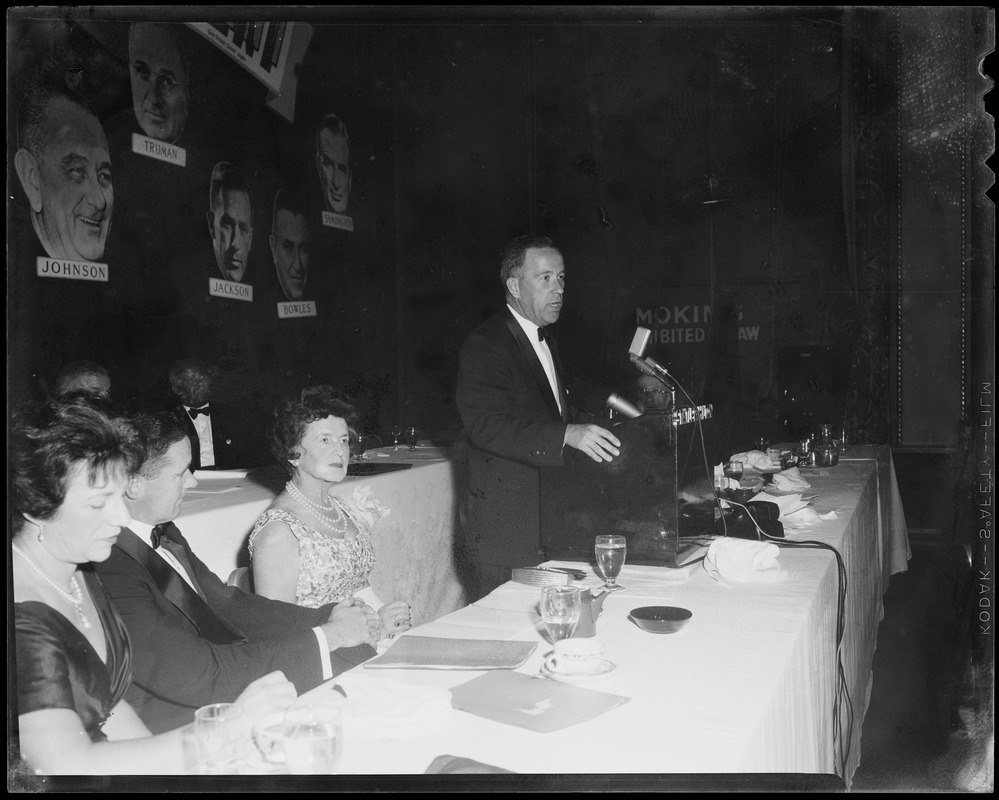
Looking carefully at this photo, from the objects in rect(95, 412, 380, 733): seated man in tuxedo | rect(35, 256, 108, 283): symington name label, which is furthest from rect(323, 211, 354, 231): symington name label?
rect(95, 412, 380, 733): seated man in tuxedo

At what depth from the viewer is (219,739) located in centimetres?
90

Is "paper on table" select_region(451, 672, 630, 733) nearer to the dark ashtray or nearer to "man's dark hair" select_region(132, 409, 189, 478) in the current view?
"man's dark hair" select_region(132, 409, 189, 478)

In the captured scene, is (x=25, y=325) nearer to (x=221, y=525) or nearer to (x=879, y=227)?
(x=221, y=525)

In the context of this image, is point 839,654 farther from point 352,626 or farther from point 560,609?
point 352,626

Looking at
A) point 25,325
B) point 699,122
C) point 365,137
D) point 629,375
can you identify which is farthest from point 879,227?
point 25,325

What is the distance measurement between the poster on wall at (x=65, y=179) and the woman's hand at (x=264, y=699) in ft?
7.61

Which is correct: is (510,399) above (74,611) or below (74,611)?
above

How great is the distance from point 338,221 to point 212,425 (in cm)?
192

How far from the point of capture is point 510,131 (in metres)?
5.54

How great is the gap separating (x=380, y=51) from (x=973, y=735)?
516 cm

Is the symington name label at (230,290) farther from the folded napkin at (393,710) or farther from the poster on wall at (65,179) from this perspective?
the folded napkin at (393,710)

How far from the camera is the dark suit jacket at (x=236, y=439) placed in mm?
3582

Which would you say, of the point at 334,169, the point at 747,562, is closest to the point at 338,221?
the point at 334,169

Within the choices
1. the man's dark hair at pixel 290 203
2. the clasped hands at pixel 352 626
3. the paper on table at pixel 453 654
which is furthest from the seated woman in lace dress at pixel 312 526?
the man's dark hair at pixel 290 203
